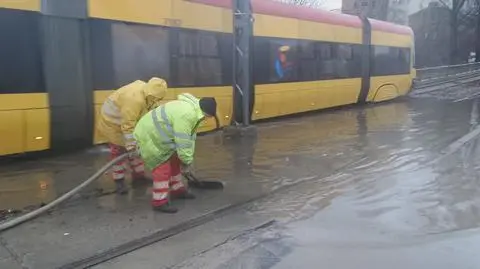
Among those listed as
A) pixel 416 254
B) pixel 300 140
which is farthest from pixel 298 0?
pixel 416 254

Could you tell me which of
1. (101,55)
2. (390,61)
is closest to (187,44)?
(101,55)

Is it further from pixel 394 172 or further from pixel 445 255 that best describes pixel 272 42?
pixel 445 255

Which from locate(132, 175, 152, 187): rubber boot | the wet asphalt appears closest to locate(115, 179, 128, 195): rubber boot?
the wet asphalt

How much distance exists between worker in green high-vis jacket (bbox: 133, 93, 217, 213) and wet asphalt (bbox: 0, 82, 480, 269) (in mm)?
332

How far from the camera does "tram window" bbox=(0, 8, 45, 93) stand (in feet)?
26.4

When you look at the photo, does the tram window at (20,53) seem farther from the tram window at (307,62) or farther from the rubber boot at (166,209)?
→ the tram window at (307,62)

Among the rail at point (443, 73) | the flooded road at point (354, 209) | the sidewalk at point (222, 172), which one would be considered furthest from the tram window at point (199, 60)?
the rail at point (443, 73)

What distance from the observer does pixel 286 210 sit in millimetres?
6207

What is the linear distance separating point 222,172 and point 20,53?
3.34 m

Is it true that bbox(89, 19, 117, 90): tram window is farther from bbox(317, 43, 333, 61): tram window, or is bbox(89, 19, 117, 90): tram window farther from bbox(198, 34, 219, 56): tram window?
bbox(317, 43, 333, 61): tram window

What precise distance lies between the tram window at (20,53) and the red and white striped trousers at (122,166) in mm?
1996

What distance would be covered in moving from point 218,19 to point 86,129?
14.2 ft

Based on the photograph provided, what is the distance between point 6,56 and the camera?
26.6ft

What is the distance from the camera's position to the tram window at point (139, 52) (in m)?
9.76
